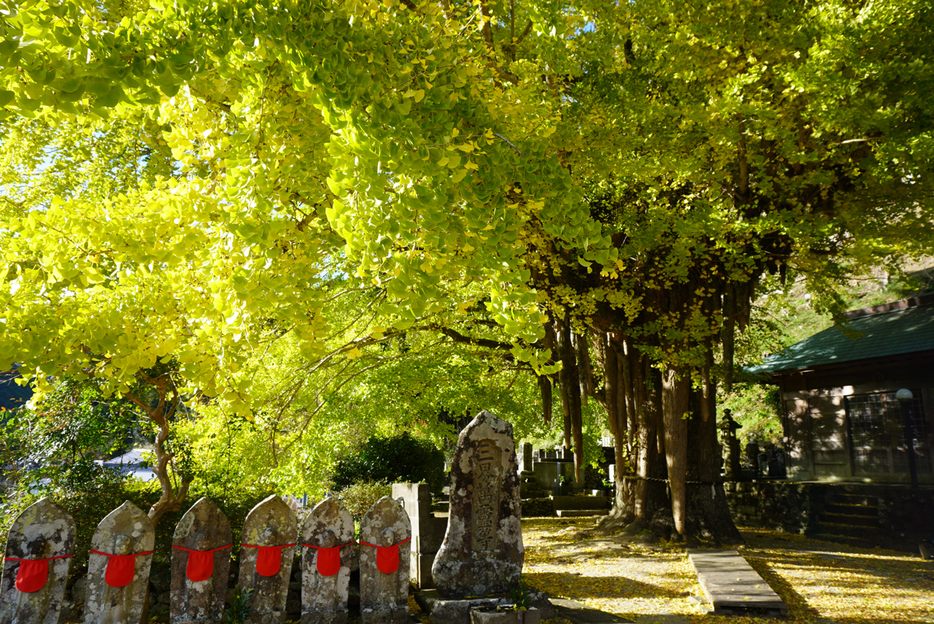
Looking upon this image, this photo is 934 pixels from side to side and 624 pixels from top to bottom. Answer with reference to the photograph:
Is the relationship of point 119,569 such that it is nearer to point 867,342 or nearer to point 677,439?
point 677,439

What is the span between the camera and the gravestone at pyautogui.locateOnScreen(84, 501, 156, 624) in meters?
4.50

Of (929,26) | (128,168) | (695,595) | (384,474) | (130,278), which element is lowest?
(695,595)

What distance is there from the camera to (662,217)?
28.6 feet

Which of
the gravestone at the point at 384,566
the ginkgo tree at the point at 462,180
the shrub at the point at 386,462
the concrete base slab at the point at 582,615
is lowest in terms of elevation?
the concrete base slab at the point at 582,615

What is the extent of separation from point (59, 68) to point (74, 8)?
0.36 m

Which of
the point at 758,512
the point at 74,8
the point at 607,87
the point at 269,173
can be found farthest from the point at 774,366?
the point at 74,8

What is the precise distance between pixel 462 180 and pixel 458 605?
Answer: 428cm

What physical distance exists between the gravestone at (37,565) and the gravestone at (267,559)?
1329 mm

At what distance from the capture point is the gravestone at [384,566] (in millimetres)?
5328

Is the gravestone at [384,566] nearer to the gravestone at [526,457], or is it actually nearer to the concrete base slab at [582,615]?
the concrete base slab at [582,615]

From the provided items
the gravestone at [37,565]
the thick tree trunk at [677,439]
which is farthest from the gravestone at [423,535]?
the thick tree trunk at [677,439]

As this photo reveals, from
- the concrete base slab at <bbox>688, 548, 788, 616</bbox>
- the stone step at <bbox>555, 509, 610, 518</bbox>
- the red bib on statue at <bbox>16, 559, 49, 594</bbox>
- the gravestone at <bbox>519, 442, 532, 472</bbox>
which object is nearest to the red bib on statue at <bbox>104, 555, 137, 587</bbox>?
the red bib on statue at <bbox>16, 559, 49, 594</bbox>

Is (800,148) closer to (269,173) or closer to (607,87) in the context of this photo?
(607,87)

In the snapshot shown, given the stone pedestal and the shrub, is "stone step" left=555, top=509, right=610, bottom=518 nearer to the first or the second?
the shrub
